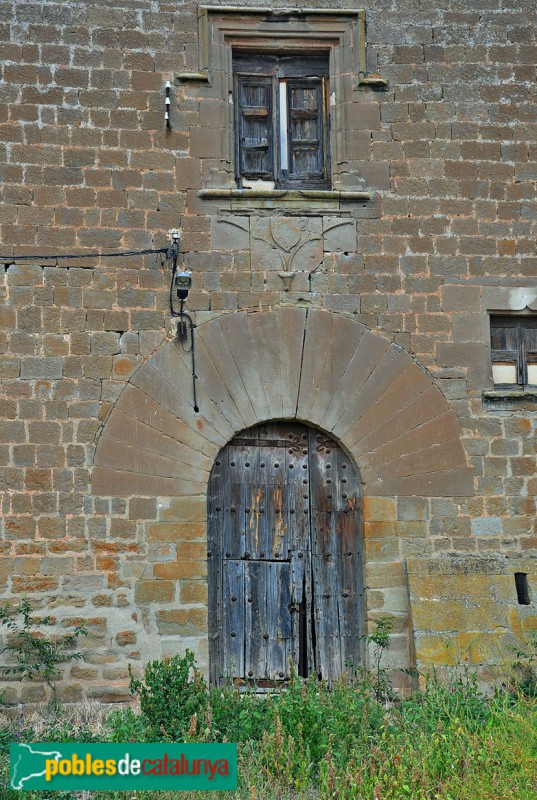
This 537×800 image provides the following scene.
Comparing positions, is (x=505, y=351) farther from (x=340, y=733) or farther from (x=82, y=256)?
(x=340, y=733)

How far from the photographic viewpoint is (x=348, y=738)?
7188 millimetres

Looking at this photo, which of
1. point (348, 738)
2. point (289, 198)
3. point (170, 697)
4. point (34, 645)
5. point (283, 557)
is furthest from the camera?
point (289, 198)

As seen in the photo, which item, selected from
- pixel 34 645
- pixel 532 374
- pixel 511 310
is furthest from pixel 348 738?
pixel 511 310

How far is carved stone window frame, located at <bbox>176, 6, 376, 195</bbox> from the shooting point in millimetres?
9617

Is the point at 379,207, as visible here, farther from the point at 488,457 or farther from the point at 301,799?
the point at 301,799

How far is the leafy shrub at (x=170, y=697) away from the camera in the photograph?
746cm

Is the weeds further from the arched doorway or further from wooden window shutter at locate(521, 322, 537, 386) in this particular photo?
wooden window shutter at locate(521, 322, 537, 386)

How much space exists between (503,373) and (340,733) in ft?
12.1

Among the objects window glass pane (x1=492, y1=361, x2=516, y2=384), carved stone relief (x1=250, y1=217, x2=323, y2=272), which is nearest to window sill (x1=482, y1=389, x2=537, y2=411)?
window glass pane (x1=492, y1=361, x2=516, y2=384)

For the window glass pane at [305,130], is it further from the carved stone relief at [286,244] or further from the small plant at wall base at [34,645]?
the small plant at wall base at [34,645]

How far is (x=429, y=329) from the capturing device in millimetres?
9484

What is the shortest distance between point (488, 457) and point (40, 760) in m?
4.54

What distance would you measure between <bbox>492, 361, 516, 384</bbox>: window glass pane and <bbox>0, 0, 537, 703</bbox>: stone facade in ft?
0.55

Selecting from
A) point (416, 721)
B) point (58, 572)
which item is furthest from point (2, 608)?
point (416, 721)
